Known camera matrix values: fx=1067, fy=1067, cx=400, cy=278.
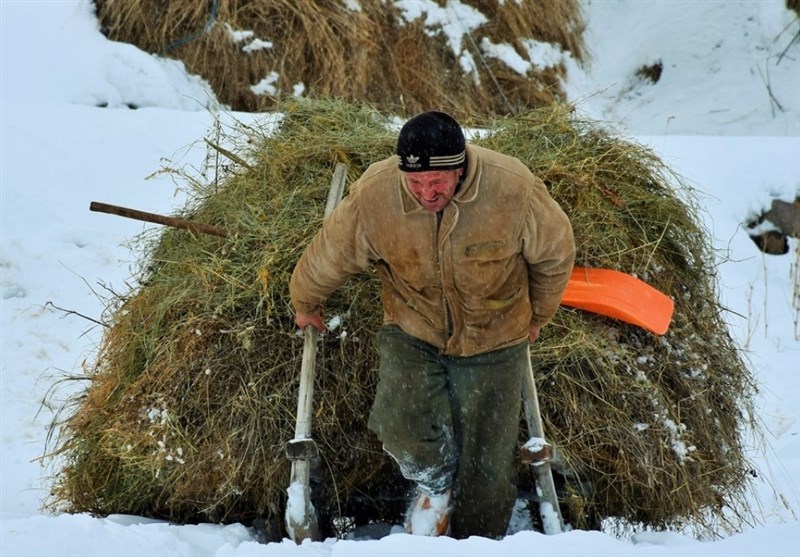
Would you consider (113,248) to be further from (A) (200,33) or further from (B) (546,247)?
(B) (546,247)

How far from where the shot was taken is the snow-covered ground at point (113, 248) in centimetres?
297

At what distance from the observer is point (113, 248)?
611cm

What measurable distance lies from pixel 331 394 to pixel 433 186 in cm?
101

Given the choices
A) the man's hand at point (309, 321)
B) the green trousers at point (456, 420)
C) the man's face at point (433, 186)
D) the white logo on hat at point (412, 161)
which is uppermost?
the white logo on hat at point (412, 161)

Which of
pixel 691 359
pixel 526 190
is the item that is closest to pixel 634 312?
pixel 691 359

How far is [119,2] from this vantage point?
7.74 meters

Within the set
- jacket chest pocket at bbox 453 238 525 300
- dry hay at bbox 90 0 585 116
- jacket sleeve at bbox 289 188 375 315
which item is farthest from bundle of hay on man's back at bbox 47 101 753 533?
dry hay at bbox 90 0 585 116

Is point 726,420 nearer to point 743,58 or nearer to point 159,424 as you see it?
point 159,424

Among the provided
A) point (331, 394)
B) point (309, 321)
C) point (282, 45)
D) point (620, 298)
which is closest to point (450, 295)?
point (309, 321)

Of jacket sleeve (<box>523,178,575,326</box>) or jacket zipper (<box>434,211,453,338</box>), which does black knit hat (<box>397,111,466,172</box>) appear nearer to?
jacket zipper (<box>434,211,453,338</box>)

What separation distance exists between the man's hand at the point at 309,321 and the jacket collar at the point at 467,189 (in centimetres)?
59

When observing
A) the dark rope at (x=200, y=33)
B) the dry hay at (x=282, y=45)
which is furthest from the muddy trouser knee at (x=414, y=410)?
the dark rope at (x=200, y=33)

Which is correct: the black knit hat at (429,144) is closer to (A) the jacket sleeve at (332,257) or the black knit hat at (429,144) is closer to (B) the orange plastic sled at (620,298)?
(A) the jacket sleeve at (332,257)

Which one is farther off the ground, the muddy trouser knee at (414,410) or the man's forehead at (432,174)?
the man's forehead at (432,174)
